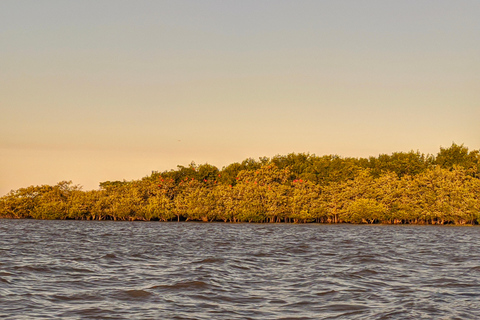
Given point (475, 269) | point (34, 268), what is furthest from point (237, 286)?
point (475, 269)

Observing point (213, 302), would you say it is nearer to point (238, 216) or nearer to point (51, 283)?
point (51, 283)

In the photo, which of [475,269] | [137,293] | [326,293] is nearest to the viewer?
[137,293]

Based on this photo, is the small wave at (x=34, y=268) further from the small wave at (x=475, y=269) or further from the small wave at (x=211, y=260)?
the small wave at (x=475, y=269)

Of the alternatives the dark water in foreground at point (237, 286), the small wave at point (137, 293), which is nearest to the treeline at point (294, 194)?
the dark water in foreground at point (237, 286)

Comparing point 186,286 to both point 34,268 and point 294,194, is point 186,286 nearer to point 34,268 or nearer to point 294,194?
point 34,268

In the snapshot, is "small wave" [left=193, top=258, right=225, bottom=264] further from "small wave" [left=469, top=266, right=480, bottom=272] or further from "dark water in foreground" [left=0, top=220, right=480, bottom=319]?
"small wave" [left=469, top=266, right=480, bottom=272]

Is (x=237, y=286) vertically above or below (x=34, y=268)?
below

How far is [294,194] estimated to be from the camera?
8275 cm

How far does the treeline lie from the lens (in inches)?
3029

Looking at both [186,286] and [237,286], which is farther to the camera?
[237,286]

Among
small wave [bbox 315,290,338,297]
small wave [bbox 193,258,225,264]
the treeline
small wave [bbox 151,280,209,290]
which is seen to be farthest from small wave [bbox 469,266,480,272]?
the treeline

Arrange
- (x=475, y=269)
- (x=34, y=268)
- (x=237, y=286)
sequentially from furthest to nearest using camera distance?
(x=475, y=269) < (x=34, y=268) < (x=237, y=286)

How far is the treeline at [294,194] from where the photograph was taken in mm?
76938

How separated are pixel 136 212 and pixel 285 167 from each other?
88.4 ft
